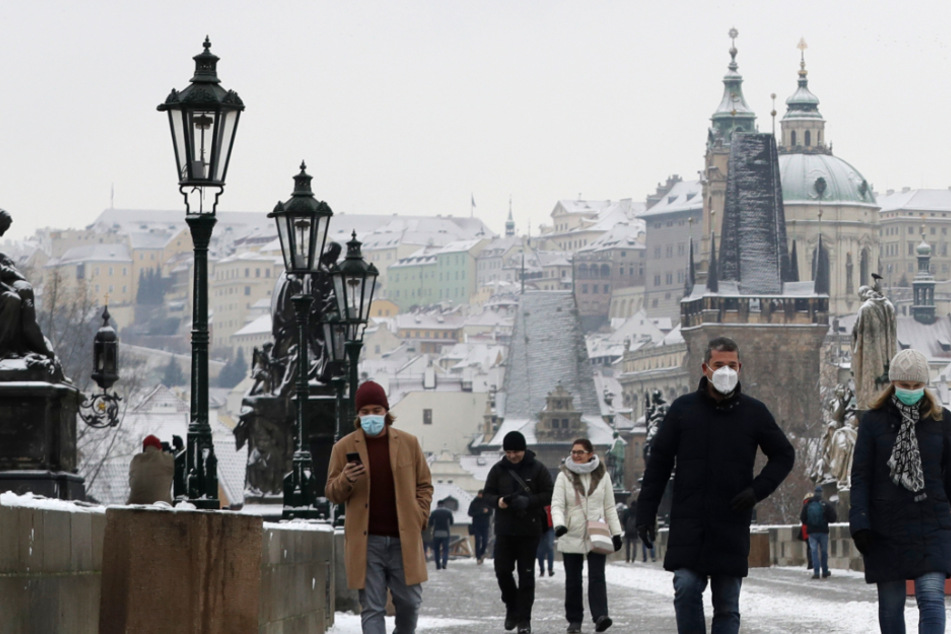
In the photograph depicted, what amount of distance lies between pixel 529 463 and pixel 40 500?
7409 millimetres

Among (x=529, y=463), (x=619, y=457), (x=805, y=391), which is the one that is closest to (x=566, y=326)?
(x=805, y=391)

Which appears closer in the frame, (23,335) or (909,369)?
(909,369)

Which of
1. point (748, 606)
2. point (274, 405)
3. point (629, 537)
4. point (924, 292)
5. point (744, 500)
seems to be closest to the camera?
point (744, 500)

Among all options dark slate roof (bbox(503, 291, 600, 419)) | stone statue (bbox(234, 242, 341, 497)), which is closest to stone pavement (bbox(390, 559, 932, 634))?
stone statue (bbox(234, 242, 341, 497))

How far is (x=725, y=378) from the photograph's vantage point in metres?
10.2

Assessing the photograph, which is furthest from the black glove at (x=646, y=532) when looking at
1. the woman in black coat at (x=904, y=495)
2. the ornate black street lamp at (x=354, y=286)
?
the ornate black street lamp at (x=354, y=286)

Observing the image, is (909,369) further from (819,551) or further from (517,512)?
(819,551)

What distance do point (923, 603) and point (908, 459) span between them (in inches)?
22.6

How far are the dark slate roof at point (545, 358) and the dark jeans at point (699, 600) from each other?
14693cm

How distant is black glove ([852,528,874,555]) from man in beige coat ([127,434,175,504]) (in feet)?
21.5

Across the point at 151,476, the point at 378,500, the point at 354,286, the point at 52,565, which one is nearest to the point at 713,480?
the point at 378,500

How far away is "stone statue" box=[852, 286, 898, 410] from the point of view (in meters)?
29.1

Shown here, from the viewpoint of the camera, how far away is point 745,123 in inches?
7500

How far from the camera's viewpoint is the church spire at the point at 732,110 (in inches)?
7426
